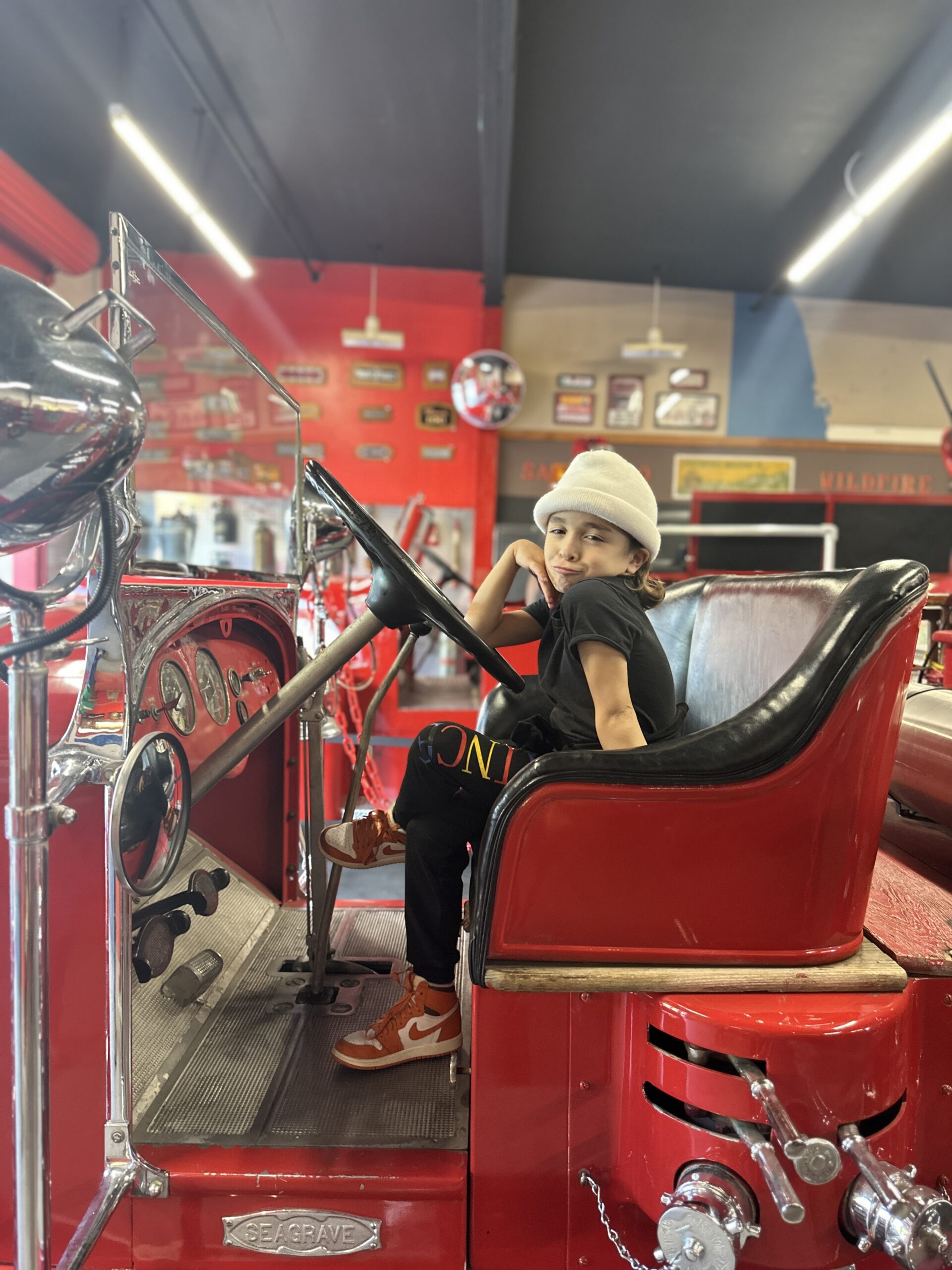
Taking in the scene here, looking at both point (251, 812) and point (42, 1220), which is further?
point (251, 812)

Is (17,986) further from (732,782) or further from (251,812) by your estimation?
(251,812)

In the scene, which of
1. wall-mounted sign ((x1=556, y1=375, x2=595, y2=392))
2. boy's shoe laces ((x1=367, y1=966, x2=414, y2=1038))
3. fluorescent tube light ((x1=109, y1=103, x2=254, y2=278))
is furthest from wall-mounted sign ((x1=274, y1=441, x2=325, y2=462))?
boy's shoe laces ((x1=367, y1=966, x2=414, y2=1038))

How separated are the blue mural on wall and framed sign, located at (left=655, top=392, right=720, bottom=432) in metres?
0.17

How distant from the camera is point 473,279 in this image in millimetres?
7168

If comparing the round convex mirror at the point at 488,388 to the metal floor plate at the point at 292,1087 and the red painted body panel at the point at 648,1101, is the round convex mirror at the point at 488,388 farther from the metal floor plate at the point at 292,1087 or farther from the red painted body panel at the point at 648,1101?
the red painted body panel at the point at 648,1101

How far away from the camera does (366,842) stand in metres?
1.48

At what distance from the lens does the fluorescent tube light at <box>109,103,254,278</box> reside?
14.8 feet

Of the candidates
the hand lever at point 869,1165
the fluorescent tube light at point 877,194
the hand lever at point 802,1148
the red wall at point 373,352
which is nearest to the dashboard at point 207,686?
the hand lever at point 802,1148

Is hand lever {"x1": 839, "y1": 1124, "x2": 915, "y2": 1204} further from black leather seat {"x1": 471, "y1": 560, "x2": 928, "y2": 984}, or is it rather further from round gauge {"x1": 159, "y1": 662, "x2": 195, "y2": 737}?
round gauge {"x1": 159, "y1": 662, "x2": 195, "y2": 737}

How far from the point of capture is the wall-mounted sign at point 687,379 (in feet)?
24.0

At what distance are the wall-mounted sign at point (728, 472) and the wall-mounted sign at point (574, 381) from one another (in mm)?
1120

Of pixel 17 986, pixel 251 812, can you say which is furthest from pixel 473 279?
pixel 17 986

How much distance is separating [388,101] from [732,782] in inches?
214

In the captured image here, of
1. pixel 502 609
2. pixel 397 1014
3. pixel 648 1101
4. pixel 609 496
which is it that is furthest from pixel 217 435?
pixel 648 1101
